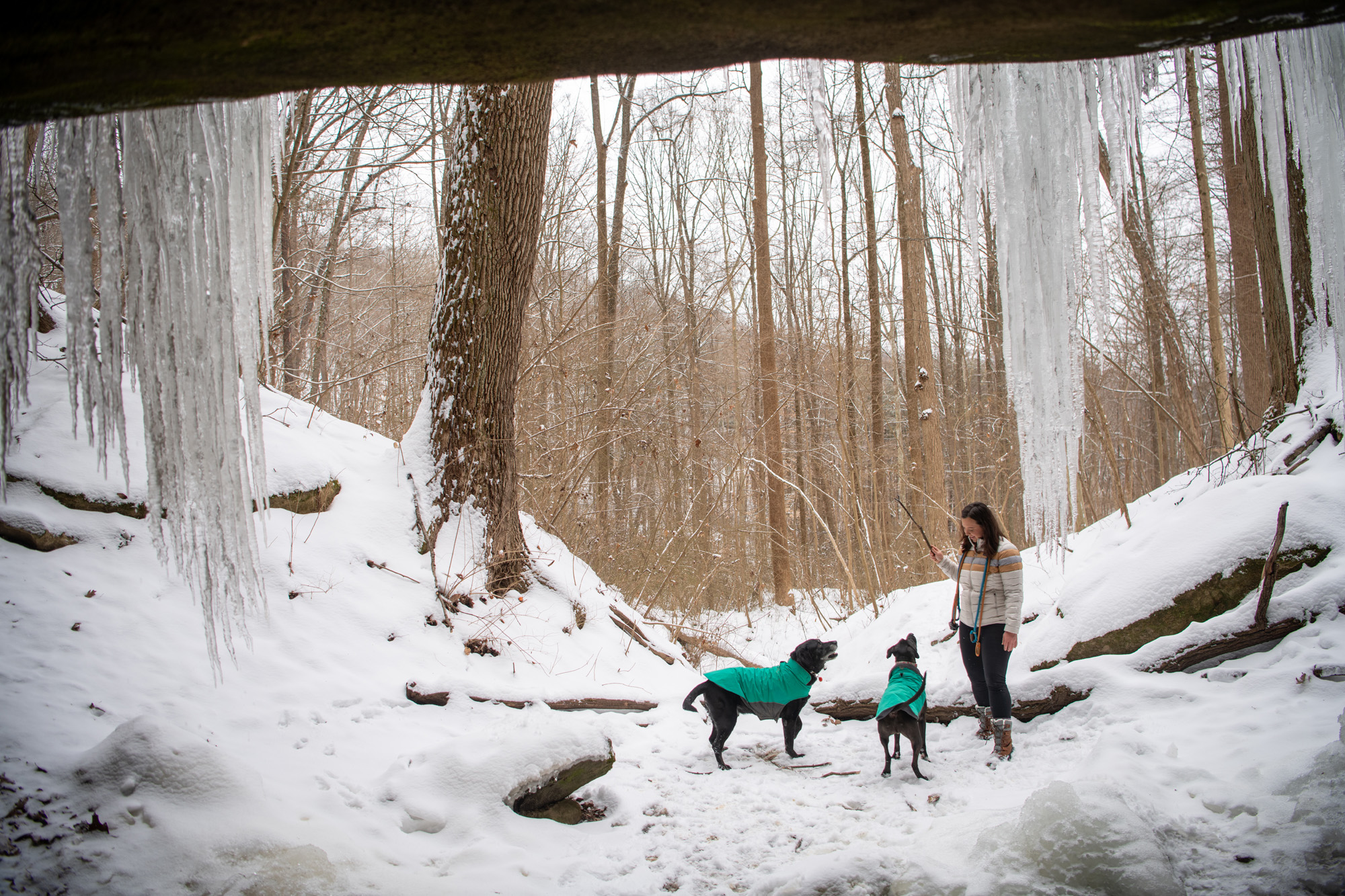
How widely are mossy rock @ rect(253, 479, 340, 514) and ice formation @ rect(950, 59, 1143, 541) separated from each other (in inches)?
182

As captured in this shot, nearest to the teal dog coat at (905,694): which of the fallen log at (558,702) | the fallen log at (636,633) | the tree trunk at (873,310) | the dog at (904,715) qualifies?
the dog at (904,715)

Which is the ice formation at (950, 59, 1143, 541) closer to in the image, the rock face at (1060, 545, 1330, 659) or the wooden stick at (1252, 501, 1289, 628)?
the wooden stick at (1252, 501, 1289, 628)

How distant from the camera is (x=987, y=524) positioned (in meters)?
3.92

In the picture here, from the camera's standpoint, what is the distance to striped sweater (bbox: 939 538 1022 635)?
12.3 ft

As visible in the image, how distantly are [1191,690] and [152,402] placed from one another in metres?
4.80

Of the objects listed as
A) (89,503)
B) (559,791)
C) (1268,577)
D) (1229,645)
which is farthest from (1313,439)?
(89,503)

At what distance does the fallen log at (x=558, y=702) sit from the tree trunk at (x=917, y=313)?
463 cm

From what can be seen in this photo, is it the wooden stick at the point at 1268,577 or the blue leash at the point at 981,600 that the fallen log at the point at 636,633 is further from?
the wooden stick at the point at 1268,577

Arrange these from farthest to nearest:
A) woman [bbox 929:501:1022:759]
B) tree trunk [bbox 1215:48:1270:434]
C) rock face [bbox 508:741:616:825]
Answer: tree trunk [bbox 1215:48:1270:434]
woman [bbox 929:501:1022:759]
rock face [bbox 508:741:616:825]

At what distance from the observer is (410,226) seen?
13.8 m

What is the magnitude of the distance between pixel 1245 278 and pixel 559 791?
9450 mm

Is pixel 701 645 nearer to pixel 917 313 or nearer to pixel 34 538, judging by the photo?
pixel 917 313

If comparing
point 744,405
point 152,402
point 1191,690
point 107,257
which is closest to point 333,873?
point 152,402

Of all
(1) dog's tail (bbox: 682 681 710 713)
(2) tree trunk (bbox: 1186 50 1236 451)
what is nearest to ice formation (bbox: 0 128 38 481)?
(1) dog's tail (bbox: 682 681 710 713)
